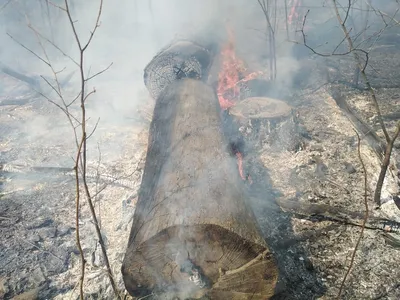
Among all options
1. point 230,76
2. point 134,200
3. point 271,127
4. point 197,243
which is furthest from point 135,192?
point 230,76

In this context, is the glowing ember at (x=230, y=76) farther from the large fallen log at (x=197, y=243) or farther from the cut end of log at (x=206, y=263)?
the cut end of log at (x=206, y=263)

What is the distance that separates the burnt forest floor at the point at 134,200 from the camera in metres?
3.06

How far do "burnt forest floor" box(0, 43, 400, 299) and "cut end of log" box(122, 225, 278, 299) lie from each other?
0.57 metres

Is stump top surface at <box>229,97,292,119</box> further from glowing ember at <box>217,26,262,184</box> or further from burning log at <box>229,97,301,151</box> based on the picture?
glowing ember at <box>217,26,262,184</box>

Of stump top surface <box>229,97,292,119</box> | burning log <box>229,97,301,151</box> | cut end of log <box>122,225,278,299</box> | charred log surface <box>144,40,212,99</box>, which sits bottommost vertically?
cut end of log <box>122,225,278,299</box>

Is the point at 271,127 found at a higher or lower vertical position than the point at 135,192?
higher

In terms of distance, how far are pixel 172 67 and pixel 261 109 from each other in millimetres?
2277

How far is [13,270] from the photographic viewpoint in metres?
3.24

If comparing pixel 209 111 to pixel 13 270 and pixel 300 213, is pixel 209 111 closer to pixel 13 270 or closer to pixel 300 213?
pixel 300 213

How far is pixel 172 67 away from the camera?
6438 millimetres

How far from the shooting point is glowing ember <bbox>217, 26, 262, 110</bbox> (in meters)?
7.34

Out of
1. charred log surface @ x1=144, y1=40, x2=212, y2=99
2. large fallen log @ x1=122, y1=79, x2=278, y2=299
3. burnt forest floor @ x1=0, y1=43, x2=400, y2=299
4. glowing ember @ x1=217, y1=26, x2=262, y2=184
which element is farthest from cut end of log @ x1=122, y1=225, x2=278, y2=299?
glowing ember @ x1=217, y1=26, x2=262, y2=184

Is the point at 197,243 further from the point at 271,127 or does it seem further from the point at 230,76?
the point at 230,76

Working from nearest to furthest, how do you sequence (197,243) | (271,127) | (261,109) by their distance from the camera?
(197,243)
(271,127)
(261,109)
